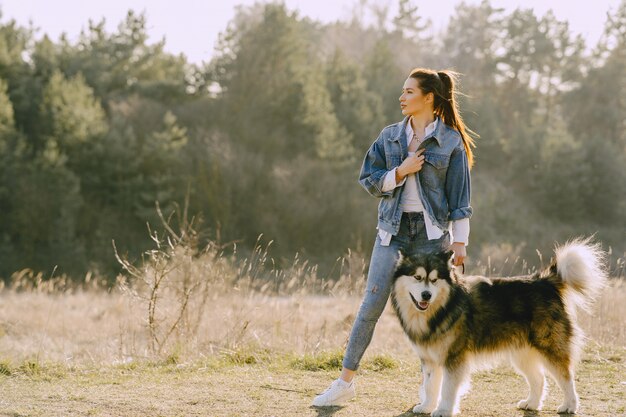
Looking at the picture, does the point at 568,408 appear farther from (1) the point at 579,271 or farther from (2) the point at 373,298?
(2) the point at 373,298

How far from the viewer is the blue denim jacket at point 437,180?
4164 millimetres

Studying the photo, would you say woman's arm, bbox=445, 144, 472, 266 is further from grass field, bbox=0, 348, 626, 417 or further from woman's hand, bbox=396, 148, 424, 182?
grass field, bbox=0, 348, 626, 417

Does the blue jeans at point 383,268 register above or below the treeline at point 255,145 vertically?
below

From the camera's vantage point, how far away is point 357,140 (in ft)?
96.5

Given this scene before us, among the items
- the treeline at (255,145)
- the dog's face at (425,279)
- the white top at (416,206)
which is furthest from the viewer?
the treeline at (255,145)

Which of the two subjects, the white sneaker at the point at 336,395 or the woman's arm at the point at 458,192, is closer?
the woman's arm at the point at 458,192

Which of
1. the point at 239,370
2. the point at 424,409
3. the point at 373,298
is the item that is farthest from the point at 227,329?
the point at 424,409

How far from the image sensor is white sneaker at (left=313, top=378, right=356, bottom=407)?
169 inches

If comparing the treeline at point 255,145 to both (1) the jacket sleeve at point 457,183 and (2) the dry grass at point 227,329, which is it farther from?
(1) the jacket sleeve at point 457,183

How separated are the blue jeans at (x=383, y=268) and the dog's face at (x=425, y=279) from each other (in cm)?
16

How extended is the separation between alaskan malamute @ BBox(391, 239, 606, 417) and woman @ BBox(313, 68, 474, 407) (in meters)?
0.20

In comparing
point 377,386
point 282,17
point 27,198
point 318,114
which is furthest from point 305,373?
point 282,17

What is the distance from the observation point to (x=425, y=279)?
12.9 ft

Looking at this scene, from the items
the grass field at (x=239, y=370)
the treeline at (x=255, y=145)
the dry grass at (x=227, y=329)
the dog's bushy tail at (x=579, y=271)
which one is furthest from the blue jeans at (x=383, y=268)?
the treeline at (x=255, y=145)
